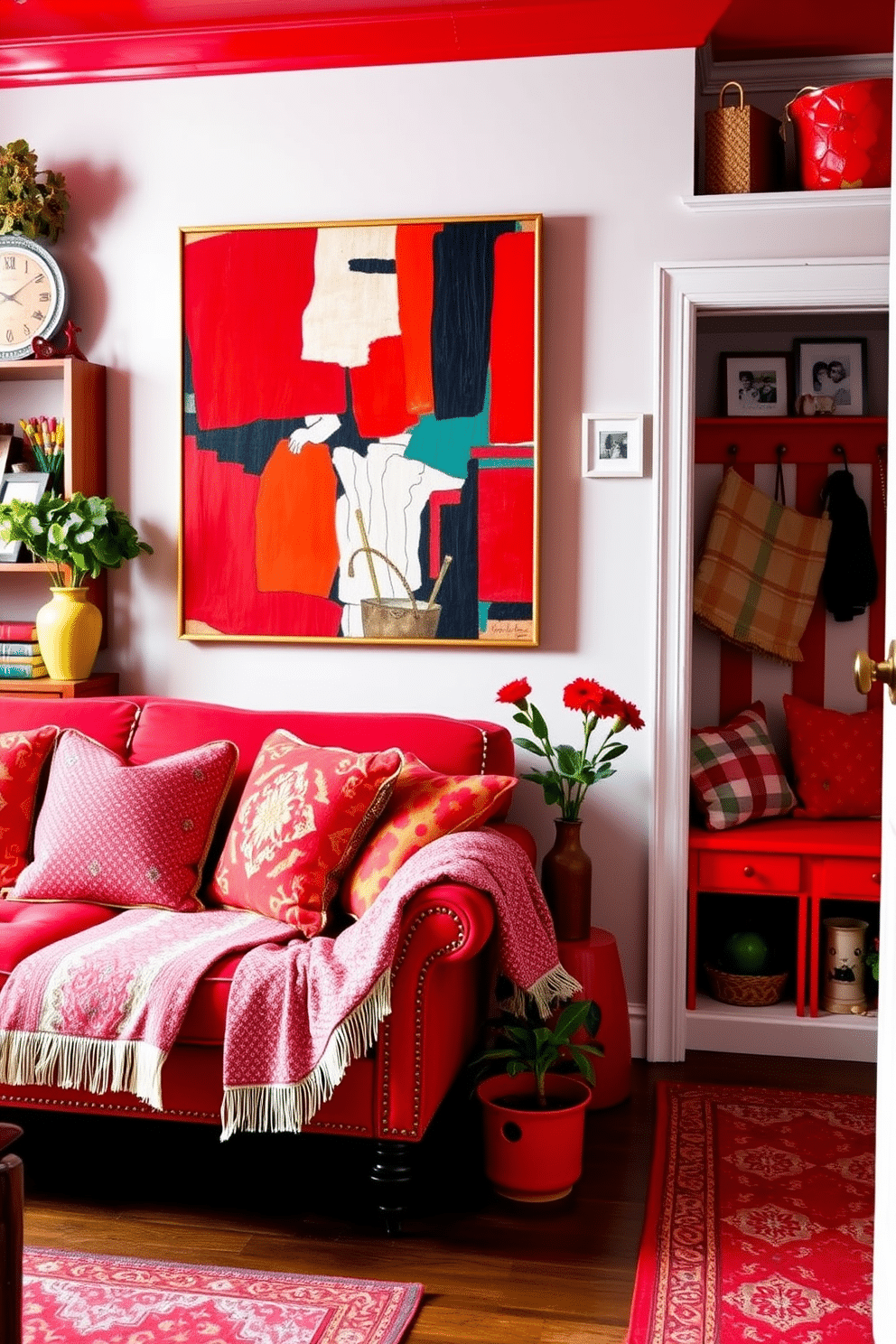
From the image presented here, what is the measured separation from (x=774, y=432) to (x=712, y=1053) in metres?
1.86

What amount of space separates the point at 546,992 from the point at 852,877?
3.78ft

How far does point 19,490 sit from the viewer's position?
147 inches

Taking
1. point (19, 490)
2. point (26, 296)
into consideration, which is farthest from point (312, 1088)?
point (26, 296)

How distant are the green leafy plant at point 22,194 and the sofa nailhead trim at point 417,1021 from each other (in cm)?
231

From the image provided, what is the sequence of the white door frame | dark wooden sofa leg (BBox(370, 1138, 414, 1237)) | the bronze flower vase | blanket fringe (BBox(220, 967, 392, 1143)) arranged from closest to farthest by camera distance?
1. blanket fringe (BBox(220, 967, 392, 1143))
2. dark wooden sofa leg (BBox(370, 1138, 414, 1237))
3. the bronze flower vase
4. the white door frame

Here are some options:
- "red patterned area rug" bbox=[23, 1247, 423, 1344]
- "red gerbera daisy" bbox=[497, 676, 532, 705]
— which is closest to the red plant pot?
"red patterned area rug" bbox=[23, 1247, 423, 1344]

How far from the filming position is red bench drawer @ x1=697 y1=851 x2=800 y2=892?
142 inches

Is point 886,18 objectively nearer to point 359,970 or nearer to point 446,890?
point 446,890

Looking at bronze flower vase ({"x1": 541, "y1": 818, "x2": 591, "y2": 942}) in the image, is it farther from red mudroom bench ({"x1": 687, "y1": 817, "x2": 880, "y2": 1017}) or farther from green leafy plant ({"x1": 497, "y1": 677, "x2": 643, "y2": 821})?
red mudroom bench ({"x1": 687, "y1": 817, "x2": 880, "y2": 1017})

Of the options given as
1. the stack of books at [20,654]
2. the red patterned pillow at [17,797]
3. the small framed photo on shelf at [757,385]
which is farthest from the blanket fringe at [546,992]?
the small framed photo on shelf at [757,385]

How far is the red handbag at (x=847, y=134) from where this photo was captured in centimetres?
334

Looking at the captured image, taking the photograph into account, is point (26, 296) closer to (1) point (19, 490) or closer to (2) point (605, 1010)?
(1) point (19, 490)

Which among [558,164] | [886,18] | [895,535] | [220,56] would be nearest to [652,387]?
[558,164]

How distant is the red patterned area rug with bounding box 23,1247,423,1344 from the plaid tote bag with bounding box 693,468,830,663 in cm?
228
